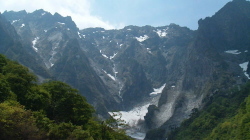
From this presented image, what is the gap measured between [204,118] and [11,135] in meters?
111

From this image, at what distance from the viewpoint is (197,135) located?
114062 millimetres

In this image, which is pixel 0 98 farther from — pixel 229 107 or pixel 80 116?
pixel 229 107

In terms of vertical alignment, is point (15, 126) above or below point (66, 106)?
below

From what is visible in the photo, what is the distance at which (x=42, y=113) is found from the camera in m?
37.9

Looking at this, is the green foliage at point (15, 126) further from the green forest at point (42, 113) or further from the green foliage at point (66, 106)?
the green foliage at point (66, 106)

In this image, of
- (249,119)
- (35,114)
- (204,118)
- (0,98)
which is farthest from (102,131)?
(204,118)

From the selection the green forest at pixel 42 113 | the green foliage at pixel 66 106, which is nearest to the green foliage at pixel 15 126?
the green forest at pixel 42 113

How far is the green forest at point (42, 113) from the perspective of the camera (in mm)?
24828

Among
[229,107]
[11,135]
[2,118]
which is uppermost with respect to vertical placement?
[229,107]

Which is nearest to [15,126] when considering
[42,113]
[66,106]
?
[42,113]

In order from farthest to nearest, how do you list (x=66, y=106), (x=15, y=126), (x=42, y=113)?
(x=66, y=106), (x=42, y=113), (x=15, y=126)

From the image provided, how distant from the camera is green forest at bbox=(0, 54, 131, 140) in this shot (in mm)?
24828

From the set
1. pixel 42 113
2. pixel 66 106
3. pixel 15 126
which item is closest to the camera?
pixel 15 126

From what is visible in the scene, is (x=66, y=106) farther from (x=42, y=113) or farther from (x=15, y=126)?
(x=15, y=126)
